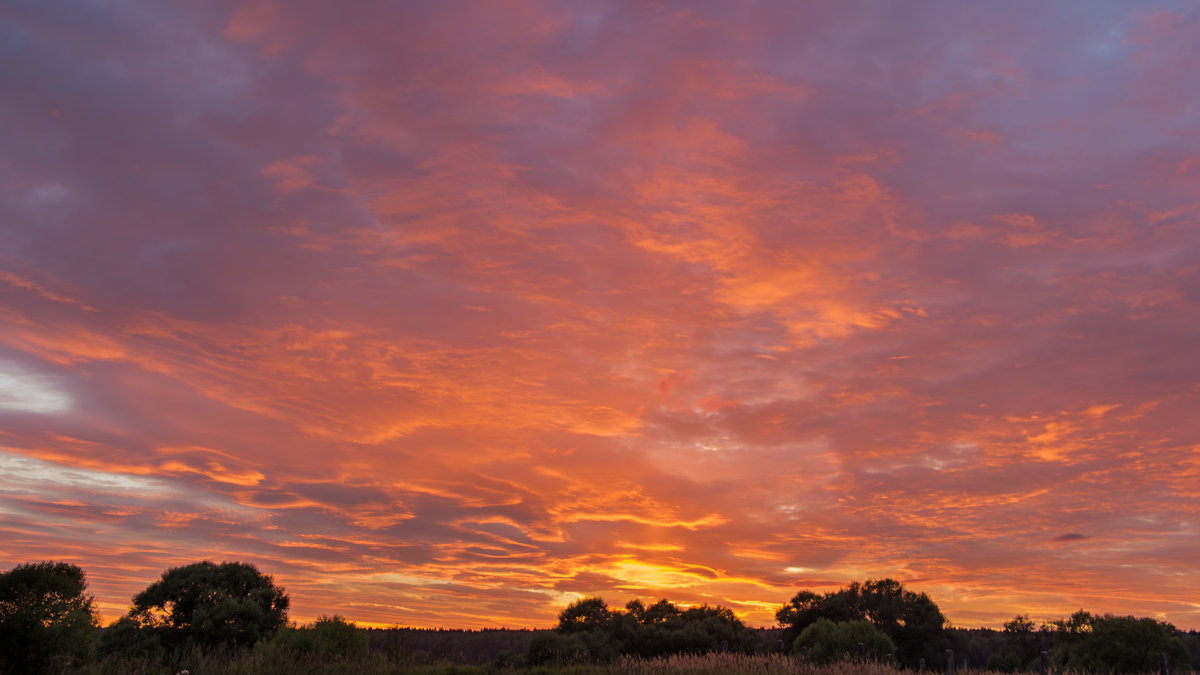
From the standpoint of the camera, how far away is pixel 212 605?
55656mm

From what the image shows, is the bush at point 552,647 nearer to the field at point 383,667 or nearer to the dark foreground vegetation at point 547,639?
the dark foreground vegetation at point 547,639

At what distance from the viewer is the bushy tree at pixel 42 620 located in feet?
88.2

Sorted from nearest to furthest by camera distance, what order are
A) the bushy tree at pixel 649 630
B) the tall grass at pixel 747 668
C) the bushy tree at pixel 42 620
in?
the bushy tree at pixel 42 620 < the tall grass at pixel 747 668 < the bushy tree at pixel 649 630

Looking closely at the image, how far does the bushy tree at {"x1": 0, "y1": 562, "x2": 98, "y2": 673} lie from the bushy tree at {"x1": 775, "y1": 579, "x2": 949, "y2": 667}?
67504mm

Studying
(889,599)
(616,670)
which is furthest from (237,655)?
(889,599)

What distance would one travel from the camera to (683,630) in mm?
72062

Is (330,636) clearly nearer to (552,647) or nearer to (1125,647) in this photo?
(552,647)

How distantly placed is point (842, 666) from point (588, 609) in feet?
167

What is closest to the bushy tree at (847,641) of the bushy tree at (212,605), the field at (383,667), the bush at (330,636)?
the field at (383,667)

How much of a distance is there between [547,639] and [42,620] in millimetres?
42166

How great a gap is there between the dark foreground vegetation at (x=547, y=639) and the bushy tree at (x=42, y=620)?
0.17ft

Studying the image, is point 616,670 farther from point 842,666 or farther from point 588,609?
point 588,609

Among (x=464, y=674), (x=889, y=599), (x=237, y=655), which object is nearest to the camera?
(x=237, y=655)

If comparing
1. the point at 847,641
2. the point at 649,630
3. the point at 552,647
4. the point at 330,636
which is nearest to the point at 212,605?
the point at 330,636
